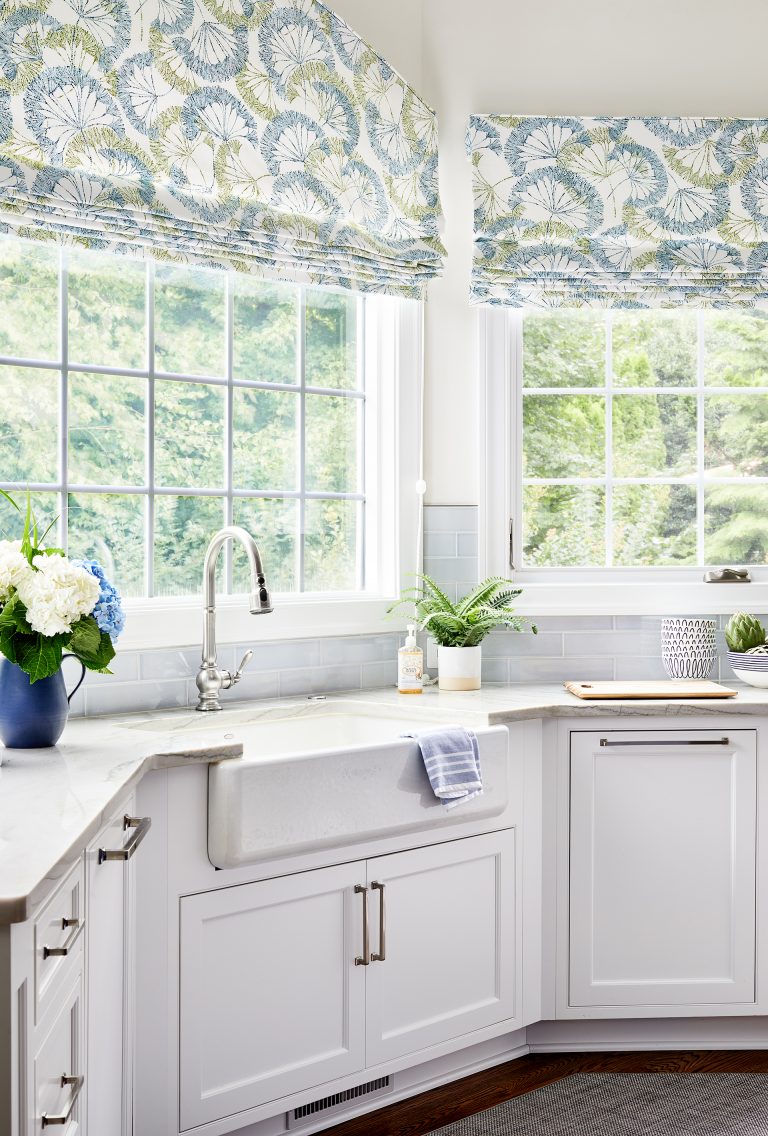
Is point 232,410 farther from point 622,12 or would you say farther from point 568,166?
point 622,12

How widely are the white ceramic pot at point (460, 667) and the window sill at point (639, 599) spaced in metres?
0.33

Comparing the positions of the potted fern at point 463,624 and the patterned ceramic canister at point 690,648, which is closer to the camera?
the potted fern at point 463,624

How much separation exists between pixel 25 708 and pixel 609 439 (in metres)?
2.05

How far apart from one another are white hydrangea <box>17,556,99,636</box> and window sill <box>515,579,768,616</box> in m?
1.57

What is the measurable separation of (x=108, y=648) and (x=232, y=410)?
1.00m

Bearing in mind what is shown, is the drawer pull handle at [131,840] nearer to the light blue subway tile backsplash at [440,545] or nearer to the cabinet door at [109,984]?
the cabinet door at [109,984]

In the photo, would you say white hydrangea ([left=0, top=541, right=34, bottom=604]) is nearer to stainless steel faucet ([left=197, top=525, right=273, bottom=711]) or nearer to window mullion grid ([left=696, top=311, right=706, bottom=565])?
stainless steel faucet ([left=197, top=525, right=273, bottom=711])

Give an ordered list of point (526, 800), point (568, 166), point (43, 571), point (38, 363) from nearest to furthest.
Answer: point (43, 571), point (38, 363), point (526, 800), point (568, 166)

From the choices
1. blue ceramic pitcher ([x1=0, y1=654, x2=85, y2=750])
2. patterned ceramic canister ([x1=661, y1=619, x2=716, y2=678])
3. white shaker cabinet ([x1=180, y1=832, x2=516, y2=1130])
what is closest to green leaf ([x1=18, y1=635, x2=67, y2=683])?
blue ceramic pitcher ([x1=0, y1=654, x2=85, y2=750])

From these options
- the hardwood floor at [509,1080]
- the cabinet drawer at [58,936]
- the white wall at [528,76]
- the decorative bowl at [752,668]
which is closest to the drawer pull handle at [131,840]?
the cabinet drawer at [58,936]

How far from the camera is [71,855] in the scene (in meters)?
1.32

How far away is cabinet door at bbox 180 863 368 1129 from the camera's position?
2.07m

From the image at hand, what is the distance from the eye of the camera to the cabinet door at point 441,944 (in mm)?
2344

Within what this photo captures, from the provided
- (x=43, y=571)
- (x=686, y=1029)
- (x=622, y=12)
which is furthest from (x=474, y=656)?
(x=622, y=12)
